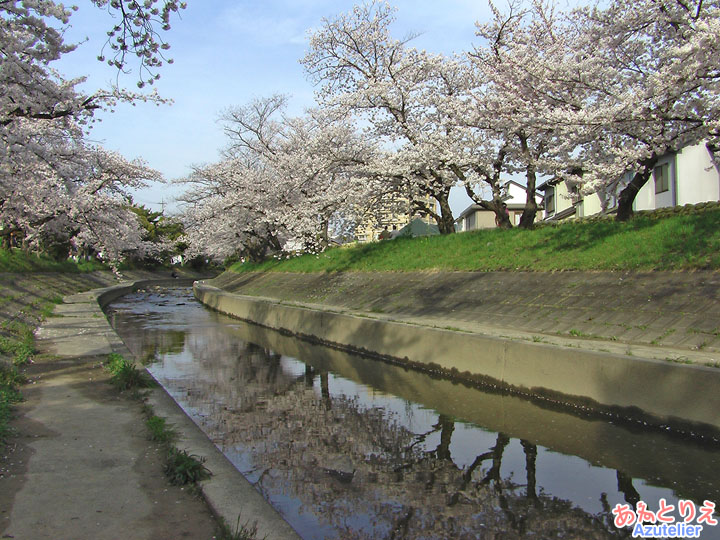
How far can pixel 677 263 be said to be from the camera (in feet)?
34.6

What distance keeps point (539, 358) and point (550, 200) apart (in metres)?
32.8

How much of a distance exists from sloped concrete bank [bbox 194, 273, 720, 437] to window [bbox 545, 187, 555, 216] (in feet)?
77.7

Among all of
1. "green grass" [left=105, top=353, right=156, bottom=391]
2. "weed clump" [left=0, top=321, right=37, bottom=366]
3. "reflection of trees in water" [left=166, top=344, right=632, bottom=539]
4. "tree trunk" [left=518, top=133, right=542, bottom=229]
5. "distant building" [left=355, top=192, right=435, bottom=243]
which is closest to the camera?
"reflection of trees in water" [left=166, top=344, right=632, bottom=539]

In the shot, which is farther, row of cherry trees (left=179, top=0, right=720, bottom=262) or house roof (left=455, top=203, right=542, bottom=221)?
house roof (left=455, top=203, right=542, bottom=221)

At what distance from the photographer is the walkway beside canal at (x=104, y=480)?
3701mm

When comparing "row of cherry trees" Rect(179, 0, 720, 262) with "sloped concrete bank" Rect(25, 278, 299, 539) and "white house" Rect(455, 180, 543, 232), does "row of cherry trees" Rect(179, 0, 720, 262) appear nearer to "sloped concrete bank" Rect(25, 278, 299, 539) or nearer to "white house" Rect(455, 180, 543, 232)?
"sloped concrete bank" Rect(25, 278, 299, 539)

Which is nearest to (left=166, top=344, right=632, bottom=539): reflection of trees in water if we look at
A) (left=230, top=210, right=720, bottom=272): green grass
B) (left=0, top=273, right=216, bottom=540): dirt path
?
(left=0, top=273, right=216, bottom=540): dirt path

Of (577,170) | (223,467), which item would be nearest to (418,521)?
(223,467)

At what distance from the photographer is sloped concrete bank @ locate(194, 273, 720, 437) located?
6559 mm

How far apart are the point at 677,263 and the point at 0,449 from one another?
434 inches

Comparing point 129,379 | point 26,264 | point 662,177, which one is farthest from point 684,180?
point 26,264

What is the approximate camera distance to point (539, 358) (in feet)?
28.4

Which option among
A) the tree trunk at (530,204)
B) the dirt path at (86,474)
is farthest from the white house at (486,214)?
the dirt path at (86,474)

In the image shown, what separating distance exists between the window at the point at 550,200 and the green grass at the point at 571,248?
17402mm
